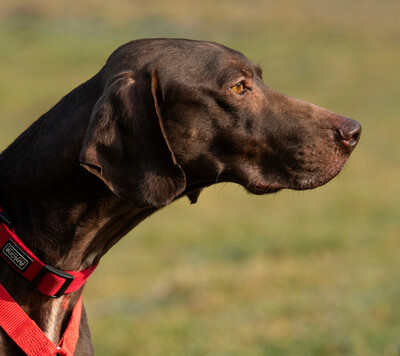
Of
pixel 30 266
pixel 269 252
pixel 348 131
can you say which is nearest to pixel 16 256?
pixel 30 266

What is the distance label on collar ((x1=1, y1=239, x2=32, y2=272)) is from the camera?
11.0 ft

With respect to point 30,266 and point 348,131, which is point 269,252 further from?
point 30,266

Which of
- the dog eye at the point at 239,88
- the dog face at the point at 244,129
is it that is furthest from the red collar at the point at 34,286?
the dog eye at the point at 239,88

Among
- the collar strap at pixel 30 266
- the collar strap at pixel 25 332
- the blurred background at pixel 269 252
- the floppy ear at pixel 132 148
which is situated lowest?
the blurred background at pixel 269 252

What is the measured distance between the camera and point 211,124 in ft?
11.6

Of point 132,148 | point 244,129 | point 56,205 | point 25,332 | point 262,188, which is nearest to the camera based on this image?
point 132,148

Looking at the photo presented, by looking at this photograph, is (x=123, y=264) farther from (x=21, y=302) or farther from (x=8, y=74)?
(x=8, y=74)

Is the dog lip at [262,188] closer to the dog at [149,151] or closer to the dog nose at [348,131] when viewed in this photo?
the dog at [149,151]

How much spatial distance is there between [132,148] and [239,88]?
73 centimetres

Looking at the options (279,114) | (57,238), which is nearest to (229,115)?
(279,114)

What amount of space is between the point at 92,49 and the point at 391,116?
16415mm

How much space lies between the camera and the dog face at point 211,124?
3.20 metres

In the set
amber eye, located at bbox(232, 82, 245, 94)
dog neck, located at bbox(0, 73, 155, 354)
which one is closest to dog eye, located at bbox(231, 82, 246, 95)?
amber eye, located at bbox(232, 82, 245, 94)

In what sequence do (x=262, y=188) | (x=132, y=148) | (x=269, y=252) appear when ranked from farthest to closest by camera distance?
1. (x=269, y=252)
2. (x=262, y=188)
3. (x=132, y=148)
